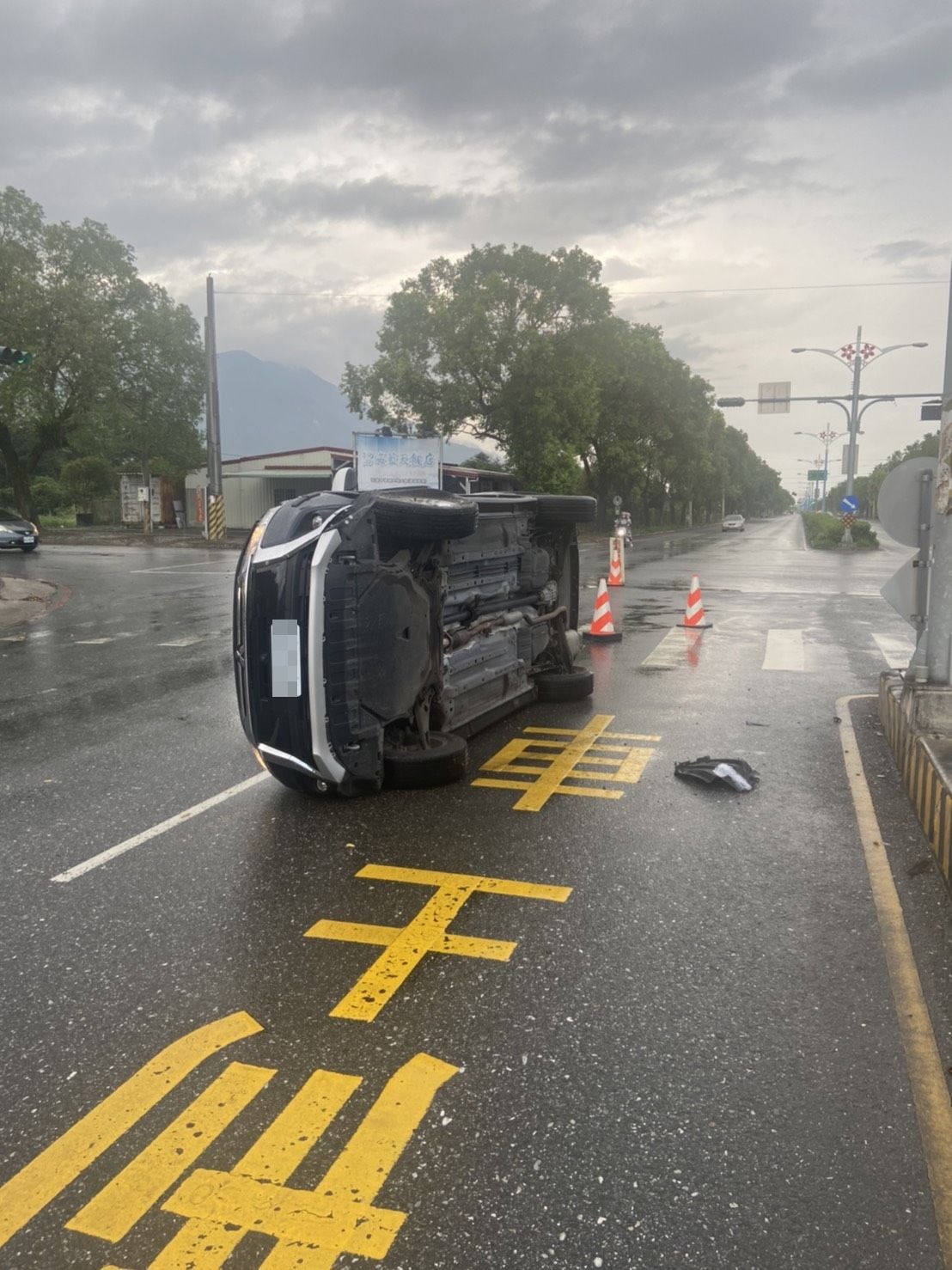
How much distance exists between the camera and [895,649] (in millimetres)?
11930

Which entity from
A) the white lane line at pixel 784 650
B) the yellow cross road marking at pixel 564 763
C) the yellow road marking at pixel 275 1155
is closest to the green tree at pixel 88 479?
the white lane line at pixel 784 650

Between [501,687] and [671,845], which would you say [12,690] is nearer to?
[501,687]

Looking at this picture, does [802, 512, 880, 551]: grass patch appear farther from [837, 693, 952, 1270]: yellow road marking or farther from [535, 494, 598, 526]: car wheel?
[837, 693, 952, 1270]: yellow road marking

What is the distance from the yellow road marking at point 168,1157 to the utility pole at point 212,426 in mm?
33784

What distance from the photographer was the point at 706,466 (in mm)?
68625

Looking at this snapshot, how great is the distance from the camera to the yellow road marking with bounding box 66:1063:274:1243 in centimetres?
248

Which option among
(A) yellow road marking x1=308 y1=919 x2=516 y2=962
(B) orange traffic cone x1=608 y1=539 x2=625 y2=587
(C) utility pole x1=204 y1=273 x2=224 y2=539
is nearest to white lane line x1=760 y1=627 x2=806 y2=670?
(B) orange traffic cone x1=608 y1=539 x2=625 y2=587

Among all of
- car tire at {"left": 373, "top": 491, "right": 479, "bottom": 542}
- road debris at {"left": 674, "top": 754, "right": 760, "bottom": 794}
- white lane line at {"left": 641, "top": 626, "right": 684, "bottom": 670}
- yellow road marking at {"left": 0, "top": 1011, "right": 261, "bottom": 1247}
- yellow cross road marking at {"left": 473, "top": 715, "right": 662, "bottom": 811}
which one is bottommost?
yellow road marking at {"left": 0, "top": 1011, "right": 261, "bottom": 1247}

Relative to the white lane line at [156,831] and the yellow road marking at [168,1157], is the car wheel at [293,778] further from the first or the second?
the yellow road marking at [168,1157]

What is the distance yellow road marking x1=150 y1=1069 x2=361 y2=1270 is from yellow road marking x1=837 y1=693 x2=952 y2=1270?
1684 millimetres

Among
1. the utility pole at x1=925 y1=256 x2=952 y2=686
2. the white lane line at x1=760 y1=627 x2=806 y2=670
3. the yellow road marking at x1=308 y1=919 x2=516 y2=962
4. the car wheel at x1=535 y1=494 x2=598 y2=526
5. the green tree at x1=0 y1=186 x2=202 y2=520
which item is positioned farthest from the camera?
the green tree at x1=0 y1=186 x2=202 y2=520

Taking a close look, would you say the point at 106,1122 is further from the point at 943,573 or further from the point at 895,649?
the point at 895,649

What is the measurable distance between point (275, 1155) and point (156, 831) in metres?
3.00

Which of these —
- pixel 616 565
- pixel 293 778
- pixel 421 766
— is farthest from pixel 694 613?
pixel 293 778
